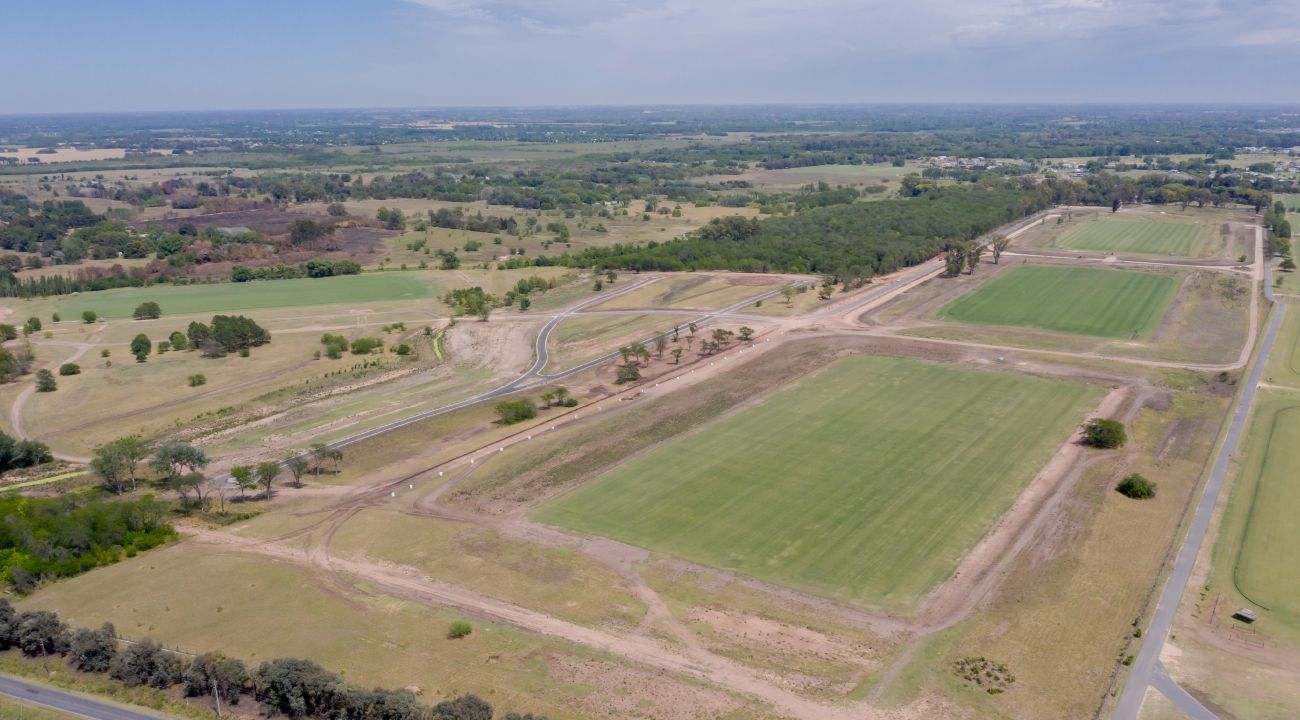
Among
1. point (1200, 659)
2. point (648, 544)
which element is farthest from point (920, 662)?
point (648, 544)

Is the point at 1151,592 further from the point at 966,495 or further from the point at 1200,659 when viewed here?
the point at 966,495

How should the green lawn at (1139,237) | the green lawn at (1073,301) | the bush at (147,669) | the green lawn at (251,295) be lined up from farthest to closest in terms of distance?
the green lawn at (1139,237)
the green lawn at (251,295)
the green lawn at (1073,301)
the bush at (147,669)

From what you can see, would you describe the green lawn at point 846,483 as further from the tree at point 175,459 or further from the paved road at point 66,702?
the tree at point 175,459

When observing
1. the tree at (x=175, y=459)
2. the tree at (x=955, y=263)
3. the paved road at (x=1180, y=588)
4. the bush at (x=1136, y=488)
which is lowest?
the paved road at (x=1180, y=588)

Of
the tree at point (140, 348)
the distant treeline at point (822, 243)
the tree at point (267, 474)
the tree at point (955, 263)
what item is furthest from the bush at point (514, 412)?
the tree at point (955, 263)

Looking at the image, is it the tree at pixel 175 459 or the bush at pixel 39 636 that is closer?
the bush at pixel 39 636

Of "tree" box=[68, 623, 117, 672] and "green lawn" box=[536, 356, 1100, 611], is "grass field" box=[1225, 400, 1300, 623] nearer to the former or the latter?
"green lawn" box=[536, 356, 1100, 611]
